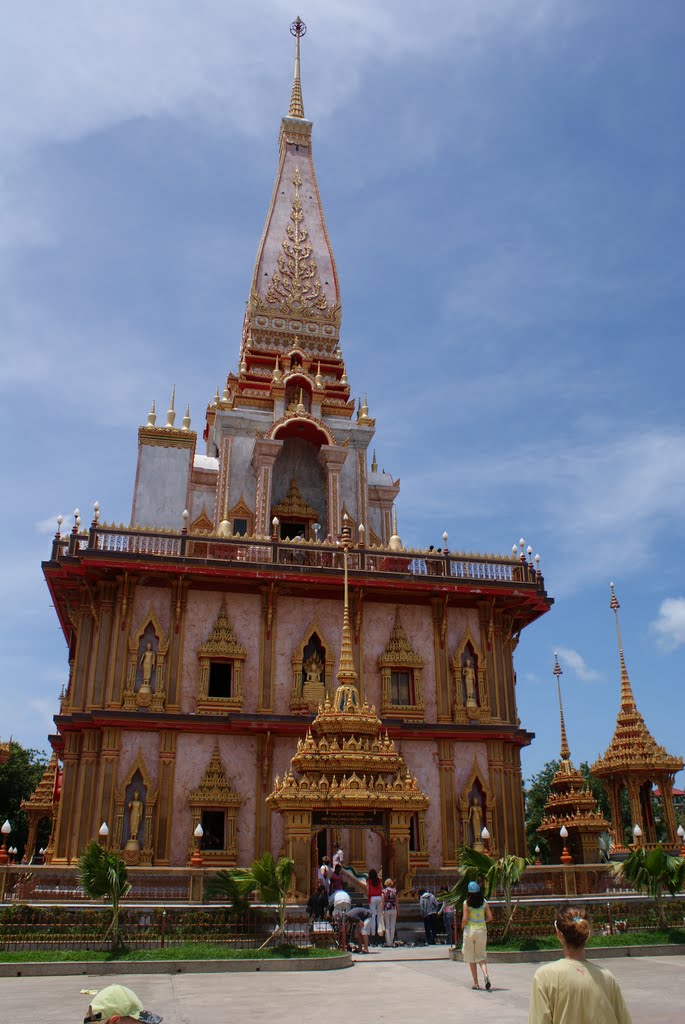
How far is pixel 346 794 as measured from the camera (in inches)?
715

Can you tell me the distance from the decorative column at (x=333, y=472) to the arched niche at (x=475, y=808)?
10699 mm

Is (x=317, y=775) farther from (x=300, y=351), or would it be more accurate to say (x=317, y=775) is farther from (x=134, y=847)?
(x=300, y=351)

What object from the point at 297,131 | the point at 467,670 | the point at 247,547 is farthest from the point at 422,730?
the point at 297,131

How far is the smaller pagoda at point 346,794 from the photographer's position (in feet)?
59.4

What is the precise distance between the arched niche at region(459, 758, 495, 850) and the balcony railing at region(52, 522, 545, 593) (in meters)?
6.01

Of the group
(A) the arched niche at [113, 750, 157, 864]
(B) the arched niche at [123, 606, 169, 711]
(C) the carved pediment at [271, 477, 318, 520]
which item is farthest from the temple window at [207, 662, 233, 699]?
(C) the carved pediment at [271, 477, 318, 520]

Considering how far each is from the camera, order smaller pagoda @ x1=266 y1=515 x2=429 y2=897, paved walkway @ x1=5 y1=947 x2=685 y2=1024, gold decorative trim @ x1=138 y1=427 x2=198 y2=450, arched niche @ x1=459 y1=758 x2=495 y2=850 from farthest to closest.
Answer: gold decorative trim @ x1=138 y1=427 x2=198 y2=450, arched niche @ x1=459 y1=758 x2=495 y2=850, smaller pagoda @ x1=266 y1=515 x2=429 y2=897, paved walkway @ x1=5 y1=947 x2=685 y2=1024

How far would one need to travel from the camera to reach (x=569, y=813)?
106ft

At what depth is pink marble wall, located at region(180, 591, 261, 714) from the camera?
25.9m

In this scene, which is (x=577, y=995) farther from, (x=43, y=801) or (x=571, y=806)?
(x=43, y=801)

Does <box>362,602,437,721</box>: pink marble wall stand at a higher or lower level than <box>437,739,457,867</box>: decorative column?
higher

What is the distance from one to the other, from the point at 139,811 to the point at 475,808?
9.73 meters

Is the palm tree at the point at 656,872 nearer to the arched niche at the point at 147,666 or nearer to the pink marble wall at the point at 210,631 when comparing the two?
the pink marble wall at the point at 210,631

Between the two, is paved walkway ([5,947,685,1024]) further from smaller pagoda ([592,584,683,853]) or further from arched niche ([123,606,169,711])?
smaller pagoda ([592,584,683,853])
